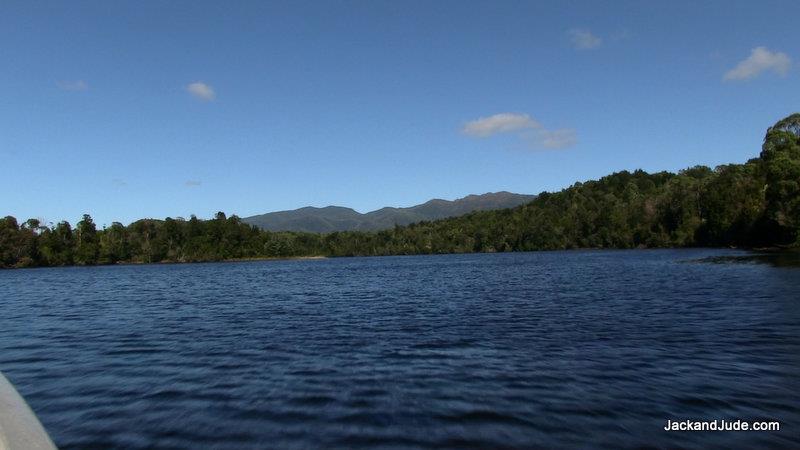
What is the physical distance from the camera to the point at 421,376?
53.0 ft

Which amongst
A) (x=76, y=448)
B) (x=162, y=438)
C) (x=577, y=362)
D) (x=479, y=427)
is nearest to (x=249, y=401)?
(x=162, y=438)

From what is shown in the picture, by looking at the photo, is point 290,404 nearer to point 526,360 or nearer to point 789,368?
point 526,360

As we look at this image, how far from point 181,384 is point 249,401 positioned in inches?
134

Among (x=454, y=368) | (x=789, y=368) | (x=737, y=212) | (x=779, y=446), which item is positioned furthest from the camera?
(x=737, y=212)

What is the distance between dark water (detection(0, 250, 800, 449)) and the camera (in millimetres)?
11331

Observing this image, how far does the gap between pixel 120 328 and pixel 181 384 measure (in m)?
15.7

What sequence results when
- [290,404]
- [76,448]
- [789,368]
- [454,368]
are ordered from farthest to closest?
[454,368] → [789,368] → [290,404] → [76,448]

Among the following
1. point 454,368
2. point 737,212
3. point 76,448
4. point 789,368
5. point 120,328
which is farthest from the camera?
point 737,212

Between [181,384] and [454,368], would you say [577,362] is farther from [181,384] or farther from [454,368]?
[181,384]

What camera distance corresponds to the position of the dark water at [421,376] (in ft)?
37.2

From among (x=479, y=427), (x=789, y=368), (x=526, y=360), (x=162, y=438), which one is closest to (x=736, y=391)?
(x=789, y=368)

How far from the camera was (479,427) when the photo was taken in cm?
1149

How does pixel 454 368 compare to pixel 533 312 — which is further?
pixel 533 312

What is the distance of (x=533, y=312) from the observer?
30734mm
